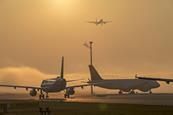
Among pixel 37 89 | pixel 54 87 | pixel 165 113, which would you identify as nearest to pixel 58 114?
pixel 165 113

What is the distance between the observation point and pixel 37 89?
168m

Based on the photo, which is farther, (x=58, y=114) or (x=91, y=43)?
(x=91, y=43)

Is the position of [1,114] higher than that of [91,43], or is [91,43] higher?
[91,43]

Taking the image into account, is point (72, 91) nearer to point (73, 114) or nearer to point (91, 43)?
point (91, 43)

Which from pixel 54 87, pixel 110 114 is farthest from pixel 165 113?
pixel 54 87

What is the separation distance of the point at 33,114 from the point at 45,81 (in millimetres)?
104166

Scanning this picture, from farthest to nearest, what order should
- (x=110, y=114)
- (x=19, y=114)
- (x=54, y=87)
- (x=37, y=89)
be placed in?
(x=37, y=89)
(x=54, y=87)
(x=19, y=114)
(x=110, y=114)

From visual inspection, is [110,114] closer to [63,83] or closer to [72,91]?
[63,83]

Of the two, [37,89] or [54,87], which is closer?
[54,87]

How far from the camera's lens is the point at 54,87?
150 metres

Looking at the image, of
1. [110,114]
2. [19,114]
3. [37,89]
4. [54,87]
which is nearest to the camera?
[110,114]

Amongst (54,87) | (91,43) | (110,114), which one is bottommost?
(110,114)

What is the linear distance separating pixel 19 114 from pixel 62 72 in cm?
10189

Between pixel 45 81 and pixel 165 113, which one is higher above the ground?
pixel 45 81
